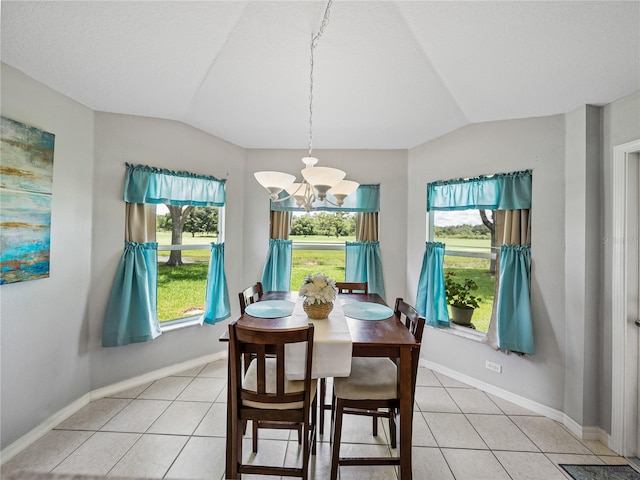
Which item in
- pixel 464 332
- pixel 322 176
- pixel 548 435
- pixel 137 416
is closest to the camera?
pixel 322 176

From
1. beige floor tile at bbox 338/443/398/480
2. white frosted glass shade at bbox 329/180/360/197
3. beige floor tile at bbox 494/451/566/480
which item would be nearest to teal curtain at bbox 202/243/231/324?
white frosted glass shade at bbox 329/180/360/197

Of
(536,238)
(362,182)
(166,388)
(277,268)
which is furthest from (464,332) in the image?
(166,388)

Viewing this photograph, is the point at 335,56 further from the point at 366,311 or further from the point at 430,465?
the point at 430,465

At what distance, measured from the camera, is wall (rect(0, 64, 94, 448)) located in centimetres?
184

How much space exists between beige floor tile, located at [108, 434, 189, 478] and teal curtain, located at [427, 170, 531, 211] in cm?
300

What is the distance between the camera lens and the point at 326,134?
3.02 m

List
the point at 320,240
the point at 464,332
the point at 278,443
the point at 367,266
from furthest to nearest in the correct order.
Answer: the point at 320,240 < the point at 367,266 < the point at 464,332 < the point at 278,443

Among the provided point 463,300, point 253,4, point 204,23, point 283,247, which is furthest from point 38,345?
point 463,300

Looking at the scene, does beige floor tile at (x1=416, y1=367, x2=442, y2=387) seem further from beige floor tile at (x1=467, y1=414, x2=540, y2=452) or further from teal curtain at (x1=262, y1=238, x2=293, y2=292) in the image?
teal curtain at (x1=262, y1=238, x2=293, y2=292)

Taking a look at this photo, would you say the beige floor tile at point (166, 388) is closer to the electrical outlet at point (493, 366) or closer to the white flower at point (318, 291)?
the white flower at point (318, 291)

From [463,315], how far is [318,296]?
190 centimetres

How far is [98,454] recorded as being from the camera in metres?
1.84

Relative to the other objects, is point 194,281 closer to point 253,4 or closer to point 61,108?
point 61,108

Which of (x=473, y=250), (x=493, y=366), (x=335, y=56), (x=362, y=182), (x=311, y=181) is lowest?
(x=493, y=366)
